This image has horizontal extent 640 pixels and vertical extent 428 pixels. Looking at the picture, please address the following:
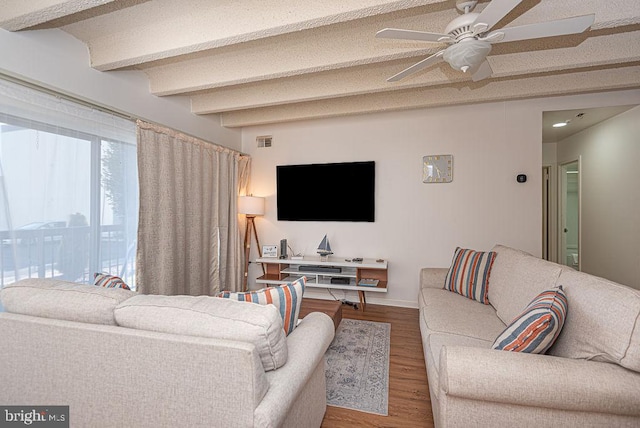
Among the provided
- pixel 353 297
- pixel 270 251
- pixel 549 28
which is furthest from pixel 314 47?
pixel 353 297

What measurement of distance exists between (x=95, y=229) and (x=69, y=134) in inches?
29.5

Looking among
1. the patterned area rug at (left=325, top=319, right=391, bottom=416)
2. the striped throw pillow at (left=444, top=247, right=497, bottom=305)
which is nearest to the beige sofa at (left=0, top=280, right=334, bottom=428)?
the patterned area rug at (left=325, top=319, right=391, bottom=416)

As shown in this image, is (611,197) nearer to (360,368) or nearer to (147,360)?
(360,368)

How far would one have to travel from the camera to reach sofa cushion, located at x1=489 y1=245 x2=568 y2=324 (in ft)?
5.82

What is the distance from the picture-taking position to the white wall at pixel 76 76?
1.87m

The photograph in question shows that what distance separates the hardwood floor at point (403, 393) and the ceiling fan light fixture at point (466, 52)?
7.18 ft

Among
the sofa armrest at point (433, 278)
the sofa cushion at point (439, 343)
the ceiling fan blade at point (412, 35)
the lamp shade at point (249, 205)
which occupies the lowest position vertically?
the sofa cushion at point (439, 343)

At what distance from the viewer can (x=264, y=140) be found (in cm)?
430

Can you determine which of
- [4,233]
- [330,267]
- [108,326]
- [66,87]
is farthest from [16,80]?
[330,267]

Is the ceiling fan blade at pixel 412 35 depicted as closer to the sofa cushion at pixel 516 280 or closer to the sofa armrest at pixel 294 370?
the sofa cushion at pixel 516 280

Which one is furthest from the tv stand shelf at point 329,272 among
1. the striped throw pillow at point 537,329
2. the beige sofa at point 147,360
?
the beige sofa at point 147,360

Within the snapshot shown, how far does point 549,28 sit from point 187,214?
11.0ft

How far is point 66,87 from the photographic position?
213 centimetres

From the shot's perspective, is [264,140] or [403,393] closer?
[403,393]
